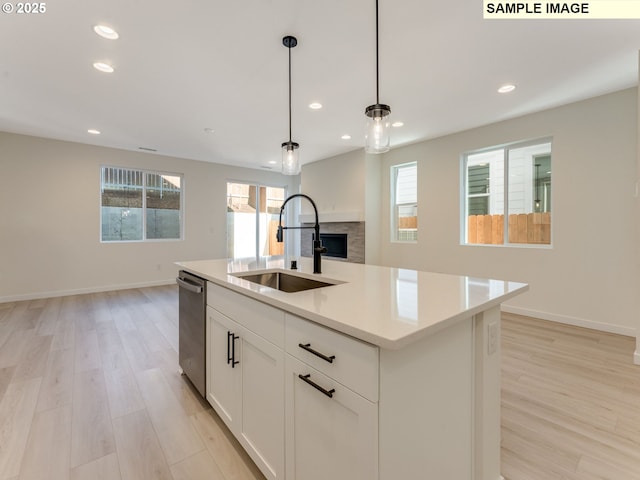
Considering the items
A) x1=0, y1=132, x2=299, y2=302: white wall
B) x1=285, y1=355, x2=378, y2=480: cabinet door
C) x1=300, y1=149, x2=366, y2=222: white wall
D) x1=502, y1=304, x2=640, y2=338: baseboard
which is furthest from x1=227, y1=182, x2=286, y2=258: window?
x1=285, y1=355, x2=378, y2=480: cabinet door

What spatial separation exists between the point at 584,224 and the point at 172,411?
4.50 m

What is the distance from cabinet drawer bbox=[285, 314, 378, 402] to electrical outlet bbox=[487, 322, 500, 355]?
0.68m

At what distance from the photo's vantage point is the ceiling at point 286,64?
6.71 ft

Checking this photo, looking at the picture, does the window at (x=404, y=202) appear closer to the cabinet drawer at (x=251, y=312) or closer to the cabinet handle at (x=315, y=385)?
the cabinet drawer at (x=251, y=312)

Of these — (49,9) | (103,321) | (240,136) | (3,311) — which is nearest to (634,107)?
(240,136)

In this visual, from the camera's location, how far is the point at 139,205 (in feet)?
19.2

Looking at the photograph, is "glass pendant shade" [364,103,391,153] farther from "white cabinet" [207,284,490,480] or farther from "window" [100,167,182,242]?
"window" [100,167,182,242]

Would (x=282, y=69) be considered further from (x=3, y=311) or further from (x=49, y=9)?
(x=3, y=311)

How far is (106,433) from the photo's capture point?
5.59ft

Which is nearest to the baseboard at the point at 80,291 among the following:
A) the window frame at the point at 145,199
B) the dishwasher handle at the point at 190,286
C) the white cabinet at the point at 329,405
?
the window frame at the point at 145,199

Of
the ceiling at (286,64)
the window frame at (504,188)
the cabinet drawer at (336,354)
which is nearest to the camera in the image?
the cabinet drawer at (336,354)

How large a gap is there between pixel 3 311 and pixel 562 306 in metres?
7.44

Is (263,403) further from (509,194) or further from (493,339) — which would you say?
(509,194)

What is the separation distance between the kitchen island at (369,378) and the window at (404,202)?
3859 millimetres
